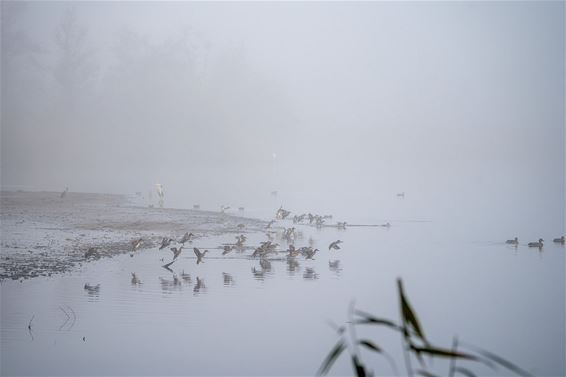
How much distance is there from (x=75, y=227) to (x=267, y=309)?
24.8 feet

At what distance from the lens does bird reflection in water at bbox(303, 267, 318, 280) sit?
396 inches

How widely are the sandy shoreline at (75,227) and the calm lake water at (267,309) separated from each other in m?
0.63

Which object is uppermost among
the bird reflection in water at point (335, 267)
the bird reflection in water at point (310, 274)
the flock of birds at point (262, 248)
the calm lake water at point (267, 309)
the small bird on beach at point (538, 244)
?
the small bird on beach at point (538, 244)

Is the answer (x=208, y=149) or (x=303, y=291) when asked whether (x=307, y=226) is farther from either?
(x=208, y=149)

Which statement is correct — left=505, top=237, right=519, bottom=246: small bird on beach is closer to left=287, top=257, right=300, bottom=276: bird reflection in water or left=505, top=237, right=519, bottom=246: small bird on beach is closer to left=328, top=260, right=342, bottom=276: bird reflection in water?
left=328, top=260, right=342, bottom=276: bird reflection in water

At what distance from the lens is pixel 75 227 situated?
47.0 feet

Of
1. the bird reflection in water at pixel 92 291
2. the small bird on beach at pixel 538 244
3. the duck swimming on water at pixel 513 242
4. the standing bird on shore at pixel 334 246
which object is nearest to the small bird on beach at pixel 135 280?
the bird reflection in water at pixel 92 291

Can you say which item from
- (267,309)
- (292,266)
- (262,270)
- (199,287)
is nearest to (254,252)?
(292,266)

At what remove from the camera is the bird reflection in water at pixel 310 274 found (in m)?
10.1

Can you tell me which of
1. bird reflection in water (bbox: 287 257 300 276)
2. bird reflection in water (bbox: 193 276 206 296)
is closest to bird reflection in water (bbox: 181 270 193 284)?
bird reflection in water (bbox: 193 276 206 296)

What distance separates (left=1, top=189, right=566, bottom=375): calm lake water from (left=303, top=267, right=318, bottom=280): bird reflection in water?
0.06 feet

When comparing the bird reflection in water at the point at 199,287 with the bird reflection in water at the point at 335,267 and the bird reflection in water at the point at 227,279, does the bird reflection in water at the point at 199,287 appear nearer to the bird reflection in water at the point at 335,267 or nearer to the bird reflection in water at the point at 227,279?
the bird reflection in water at the point at 227,279

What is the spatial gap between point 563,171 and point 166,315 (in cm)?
3732

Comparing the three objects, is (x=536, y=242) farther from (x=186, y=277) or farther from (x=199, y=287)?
(x=199, y=287)
